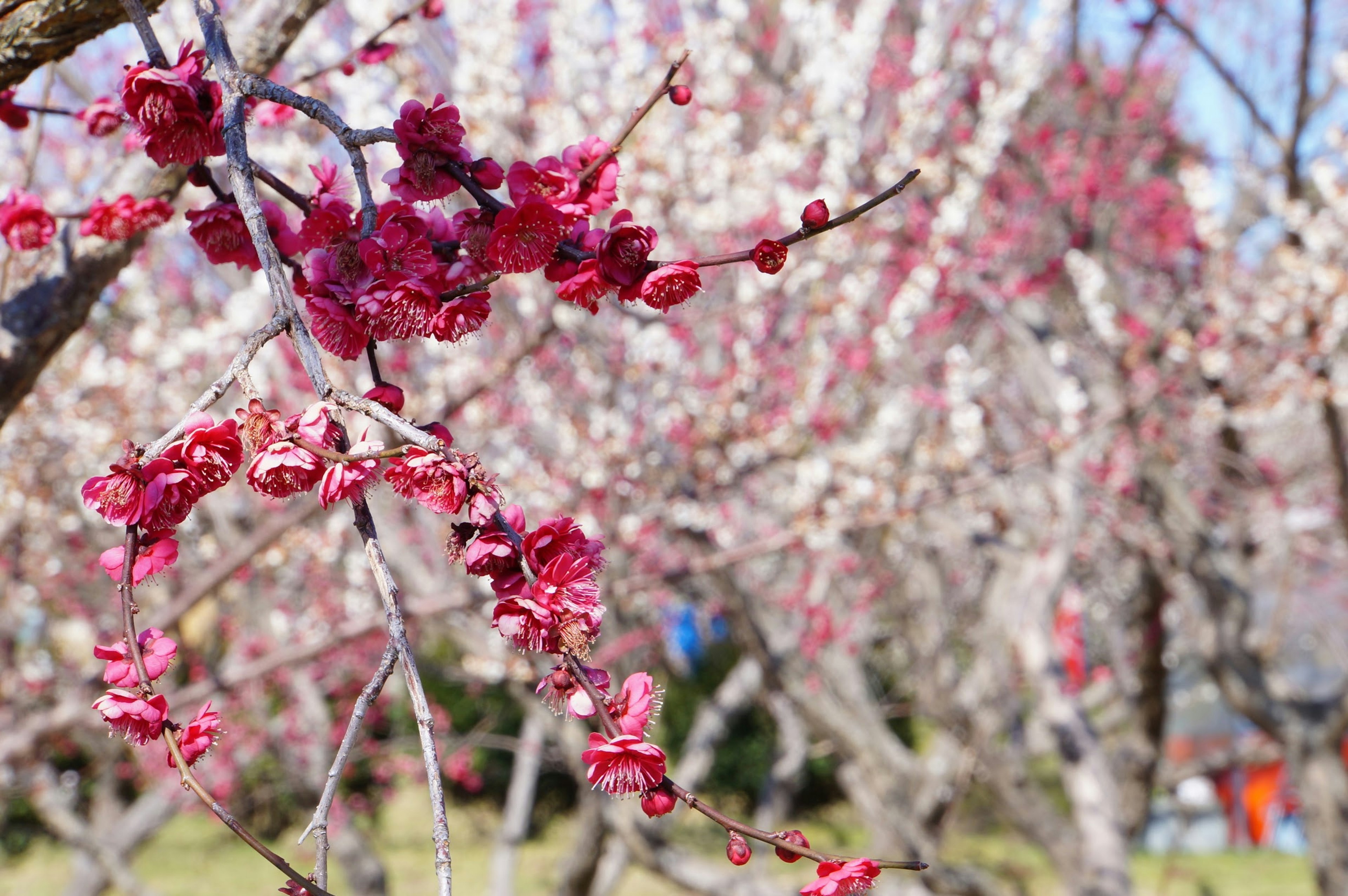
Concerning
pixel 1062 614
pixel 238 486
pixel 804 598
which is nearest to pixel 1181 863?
pixel 1062 614

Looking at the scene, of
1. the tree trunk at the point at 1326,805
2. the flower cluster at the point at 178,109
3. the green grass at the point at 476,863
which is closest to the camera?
the flower cluster at the point at 178,109

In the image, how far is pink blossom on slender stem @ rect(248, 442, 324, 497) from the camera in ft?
2.94

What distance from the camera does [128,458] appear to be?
95cm

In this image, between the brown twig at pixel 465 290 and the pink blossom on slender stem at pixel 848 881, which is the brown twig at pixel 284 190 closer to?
the brown twig at pixel 465 290

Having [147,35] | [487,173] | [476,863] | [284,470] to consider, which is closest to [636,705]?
[284,470]

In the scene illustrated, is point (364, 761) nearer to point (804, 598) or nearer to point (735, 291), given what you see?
point (804, 598)

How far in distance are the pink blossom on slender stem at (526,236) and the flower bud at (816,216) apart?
0.26m

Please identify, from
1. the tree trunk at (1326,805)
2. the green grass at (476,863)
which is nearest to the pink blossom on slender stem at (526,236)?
the tree trunk at (1326,805)

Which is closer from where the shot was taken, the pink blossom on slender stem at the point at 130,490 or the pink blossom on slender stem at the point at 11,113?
the pink blossom on slender stem at the point at 130,490

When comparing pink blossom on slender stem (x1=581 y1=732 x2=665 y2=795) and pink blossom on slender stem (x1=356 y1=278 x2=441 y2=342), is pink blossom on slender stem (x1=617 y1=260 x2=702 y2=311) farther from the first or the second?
pink blossom on slender stem (x1=581 y1=732 x2=665 y2=795)

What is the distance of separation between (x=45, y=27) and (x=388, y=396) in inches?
40.4

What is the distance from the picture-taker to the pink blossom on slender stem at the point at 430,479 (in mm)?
922

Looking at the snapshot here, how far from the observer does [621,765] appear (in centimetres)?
93

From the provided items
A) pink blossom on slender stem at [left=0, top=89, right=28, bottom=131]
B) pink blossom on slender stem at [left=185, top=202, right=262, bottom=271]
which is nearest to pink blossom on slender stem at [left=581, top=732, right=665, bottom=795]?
pink blossom on slender stem at [left=185, top=202, right=262, bottom=271]
